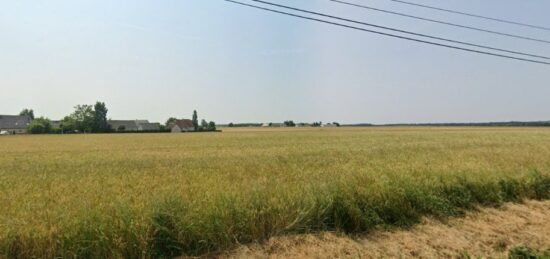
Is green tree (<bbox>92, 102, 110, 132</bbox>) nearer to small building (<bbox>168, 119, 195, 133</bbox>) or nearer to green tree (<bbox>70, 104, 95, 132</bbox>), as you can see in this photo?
green tree (<bbox>70, 104, 95, 132</bbox>)

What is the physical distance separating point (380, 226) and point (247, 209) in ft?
8.73

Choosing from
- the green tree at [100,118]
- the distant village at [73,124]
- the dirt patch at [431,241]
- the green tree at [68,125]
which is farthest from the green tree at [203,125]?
the dirt patch at [431,241]

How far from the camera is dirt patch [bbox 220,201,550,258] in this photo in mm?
5625

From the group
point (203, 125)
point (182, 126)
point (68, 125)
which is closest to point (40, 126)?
point (68, 125)

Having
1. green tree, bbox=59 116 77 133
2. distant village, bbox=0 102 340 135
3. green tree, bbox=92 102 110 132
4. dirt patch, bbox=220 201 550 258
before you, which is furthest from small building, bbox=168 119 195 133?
→ dirt patch, bbox=220 201 550 258

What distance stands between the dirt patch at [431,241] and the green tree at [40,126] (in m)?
122

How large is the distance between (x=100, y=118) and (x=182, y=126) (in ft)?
95.0

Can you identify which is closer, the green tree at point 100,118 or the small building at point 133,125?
the green tree at point 100,118

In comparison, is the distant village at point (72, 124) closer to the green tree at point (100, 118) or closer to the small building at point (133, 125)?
the green tree at point (100, 118)

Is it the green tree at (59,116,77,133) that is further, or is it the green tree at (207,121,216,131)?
the green tree at (207,121,216,131)

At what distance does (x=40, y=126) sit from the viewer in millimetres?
104562

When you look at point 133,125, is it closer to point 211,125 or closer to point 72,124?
point 72,124

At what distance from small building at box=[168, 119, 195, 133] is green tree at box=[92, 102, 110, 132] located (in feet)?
72.5

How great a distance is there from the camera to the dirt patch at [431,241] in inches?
221
